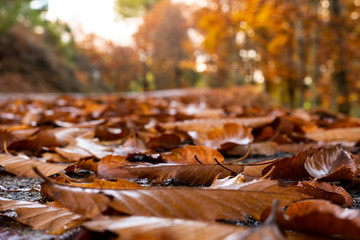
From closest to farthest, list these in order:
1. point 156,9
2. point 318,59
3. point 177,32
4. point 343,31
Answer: point 343,31
point 318,59
point 156,9
point 177,32

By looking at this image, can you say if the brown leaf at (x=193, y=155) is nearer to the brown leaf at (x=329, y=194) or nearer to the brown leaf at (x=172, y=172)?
the brown leaf at (x=172, y=172)

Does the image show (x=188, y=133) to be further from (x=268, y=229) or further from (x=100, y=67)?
(x=100, y=67)

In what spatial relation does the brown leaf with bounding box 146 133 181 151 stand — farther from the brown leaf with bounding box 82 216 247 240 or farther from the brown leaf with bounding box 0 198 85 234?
the brown leaf with bounding box 82 216 247 240

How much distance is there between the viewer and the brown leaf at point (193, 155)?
3.00 ft

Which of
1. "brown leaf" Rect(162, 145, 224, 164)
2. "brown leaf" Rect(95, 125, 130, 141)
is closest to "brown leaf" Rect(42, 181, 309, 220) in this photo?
"brown leaf" Rect(162, 145, 224, 164)

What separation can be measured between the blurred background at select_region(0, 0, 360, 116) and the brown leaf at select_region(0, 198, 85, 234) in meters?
5.70

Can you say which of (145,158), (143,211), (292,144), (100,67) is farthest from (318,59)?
(100,67)

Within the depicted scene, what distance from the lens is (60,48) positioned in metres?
20.1

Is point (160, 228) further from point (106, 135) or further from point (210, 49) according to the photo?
point (210, 49)

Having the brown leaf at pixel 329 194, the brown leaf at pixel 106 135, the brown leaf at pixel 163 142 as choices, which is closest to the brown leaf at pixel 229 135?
the brown leaf at pixel 163 142

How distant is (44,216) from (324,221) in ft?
1.46

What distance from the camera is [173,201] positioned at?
53cm

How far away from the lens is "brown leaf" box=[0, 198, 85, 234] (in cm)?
53

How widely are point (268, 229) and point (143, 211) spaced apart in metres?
0.21
